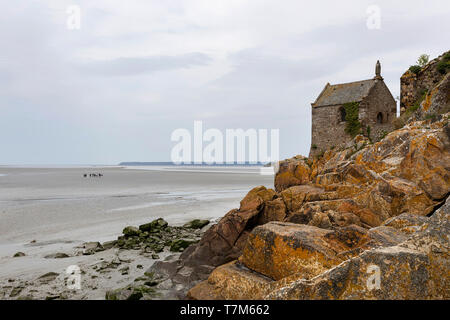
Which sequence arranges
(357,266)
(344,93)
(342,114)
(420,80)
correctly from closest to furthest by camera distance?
(357,266) → (420,80) → (342,114) → (344,93)

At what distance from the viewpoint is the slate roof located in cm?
3500

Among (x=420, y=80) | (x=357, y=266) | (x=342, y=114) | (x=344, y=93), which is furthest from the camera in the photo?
(x=344, y=93)

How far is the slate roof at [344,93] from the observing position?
35000mm

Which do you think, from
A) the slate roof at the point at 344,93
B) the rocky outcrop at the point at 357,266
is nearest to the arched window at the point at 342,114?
the slate roof at the point at 344,93

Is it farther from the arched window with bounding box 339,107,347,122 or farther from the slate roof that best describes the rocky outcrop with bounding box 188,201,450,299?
the slate roof

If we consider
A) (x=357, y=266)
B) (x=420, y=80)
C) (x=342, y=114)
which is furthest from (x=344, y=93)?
(x=357, y=266)

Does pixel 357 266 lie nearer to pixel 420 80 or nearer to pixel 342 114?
pixel 420 80

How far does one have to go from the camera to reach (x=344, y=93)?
37000mm

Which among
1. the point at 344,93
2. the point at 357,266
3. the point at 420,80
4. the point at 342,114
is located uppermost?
the point at 344,93

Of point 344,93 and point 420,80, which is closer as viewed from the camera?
point 420,80

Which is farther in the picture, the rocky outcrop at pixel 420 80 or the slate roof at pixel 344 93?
the slate roof at pixel 344 93

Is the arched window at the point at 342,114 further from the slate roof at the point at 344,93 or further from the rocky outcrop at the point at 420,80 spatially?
the rocky outcrop at the point at 420,80

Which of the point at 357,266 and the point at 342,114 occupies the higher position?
the point at 342,114
